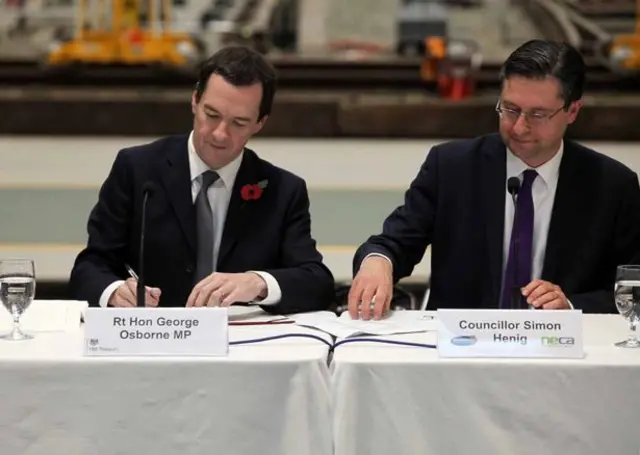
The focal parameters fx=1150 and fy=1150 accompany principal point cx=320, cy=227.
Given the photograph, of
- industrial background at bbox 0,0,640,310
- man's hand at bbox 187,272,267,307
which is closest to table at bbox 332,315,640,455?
man's hand at bbox 187,272,267,307

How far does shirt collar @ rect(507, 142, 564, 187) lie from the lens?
8.68ft

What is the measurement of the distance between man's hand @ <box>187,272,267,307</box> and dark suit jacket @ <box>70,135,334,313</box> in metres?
0.22

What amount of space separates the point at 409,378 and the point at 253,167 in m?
0.91

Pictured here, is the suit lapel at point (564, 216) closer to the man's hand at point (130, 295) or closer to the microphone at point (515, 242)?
the microphone at point (515, 242)

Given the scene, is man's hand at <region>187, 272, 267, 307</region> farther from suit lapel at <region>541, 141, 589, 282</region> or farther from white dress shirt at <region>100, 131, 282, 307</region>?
→ suit lapel at <region>541, 141, 589, 282</region>

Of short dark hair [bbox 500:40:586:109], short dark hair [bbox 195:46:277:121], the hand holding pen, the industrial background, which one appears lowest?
the industrial background

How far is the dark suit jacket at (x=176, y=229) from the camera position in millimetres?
2639

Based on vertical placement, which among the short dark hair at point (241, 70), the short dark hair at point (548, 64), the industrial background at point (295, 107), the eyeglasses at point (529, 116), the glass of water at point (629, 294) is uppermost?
the short dark hair at point (548, 64)

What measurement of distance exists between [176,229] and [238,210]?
149 millimetres

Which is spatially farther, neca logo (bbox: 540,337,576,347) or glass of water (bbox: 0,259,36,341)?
glass of water (bbox: 0,259,36,341)

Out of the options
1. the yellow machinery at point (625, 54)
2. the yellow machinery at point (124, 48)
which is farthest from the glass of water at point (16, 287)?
the yellow machinery at point (625, 54)

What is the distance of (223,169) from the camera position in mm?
2662

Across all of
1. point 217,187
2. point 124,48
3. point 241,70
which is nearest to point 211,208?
point 217,187

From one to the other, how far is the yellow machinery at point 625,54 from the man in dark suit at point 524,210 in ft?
27.8
